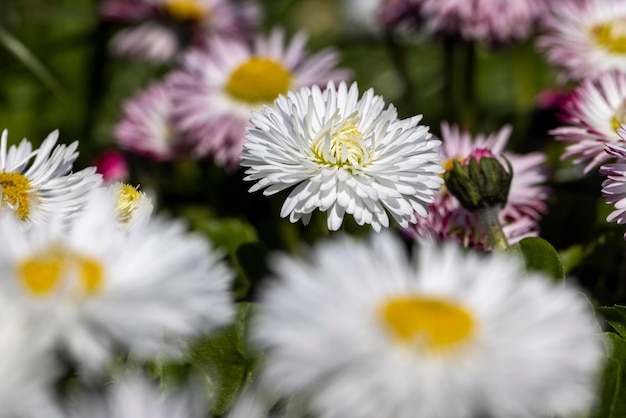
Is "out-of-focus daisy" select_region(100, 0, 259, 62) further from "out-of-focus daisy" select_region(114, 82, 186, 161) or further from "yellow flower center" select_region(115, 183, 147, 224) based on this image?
"yellow flower center" select_region(115, 183, 147, 224)

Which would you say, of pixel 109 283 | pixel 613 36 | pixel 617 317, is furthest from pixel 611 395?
pixel 613 36

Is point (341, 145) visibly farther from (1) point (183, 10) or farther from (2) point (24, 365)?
(1) point (183, 10)

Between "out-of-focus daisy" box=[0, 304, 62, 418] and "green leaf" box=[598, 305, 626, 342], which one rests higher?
"out-of-focus daisy" box=[0, 304, 62, 418]

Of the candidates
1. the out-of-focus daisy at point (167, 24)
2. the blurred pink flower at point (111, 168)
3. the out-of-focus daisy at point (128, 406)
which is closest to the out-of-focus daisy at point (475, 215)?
the out-of-focus daisy at point (128, 406)

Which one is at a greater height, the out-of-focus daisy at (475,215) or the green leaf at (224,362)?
the green leaf at (224,362)

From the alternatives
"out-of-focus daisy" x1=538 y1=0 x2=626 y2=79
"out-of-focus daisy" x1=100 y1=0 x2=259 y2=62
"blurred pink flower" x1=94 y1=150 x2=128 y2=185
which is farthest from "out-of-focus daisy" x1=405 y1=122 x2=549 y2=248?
"out-of-focus daisy" x1=100 y1=0 x2=259 y2=62

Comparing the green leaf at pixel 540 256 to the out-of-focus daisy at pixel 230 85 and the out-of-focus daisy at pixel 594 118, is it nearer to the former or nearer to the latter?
the out-of-focus daisy at pixel 594 118

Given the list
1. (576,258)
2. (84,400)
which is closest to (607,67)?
(576,258)
